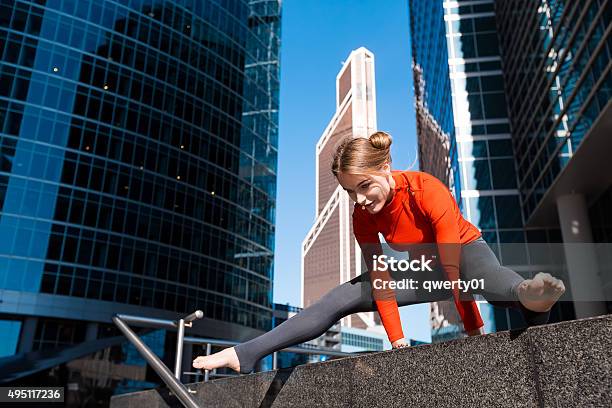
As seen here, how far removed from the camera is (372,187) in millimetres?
2703

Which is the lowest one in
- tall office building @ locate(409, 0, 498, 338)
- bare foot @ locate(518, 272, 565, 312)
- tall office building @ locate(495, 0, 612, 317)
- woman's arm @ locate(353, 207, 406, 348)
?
bare foot @ locate(518, 272, 565, 312)

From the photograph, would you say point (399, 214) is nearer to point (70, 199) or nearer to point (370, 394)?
point (370, 394)

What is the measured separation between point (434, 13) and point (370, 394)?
4520 centimetres

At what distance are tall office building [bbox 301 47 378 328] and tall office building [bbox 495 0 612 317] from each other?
383 feet

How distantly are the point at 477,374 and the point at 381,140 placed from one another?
1.27 metres

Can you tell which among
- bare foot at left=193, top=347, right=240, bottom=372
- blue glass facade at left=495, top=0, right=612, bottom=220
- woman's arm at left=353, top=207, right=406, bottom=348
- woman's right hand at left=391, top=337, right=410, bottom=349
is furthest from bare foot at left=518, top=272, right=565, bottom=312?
blue glass facade at left=495, top=0, right=612, bottom=220

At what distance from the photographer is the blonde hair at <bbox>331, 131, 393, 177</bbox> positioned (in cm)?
271

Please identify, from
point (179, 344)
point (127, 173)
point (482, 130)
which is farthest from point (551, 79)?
point (127, 173)

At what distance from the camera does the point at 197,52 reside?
50.8m

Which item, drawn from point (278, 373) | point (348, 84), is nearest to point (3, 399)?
point (278, 373)

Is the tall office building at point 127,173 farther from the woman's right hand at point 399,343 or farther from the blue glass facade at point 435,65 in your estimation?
the woman's right hand at point 399,343

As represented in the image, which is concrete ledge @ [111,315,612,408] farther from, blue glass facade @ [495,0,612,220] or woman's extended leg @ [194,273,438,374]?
blue glass facade @ [495,0,612,220]

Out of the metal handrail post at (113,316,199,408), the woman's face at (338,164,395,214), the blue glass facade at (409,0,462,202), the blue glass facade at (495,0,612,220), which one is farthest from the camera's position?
the blue glass facade at (409,0,462,202)

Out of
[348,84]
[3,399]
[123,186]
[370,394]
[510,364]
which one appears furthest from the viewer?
[348,84]
